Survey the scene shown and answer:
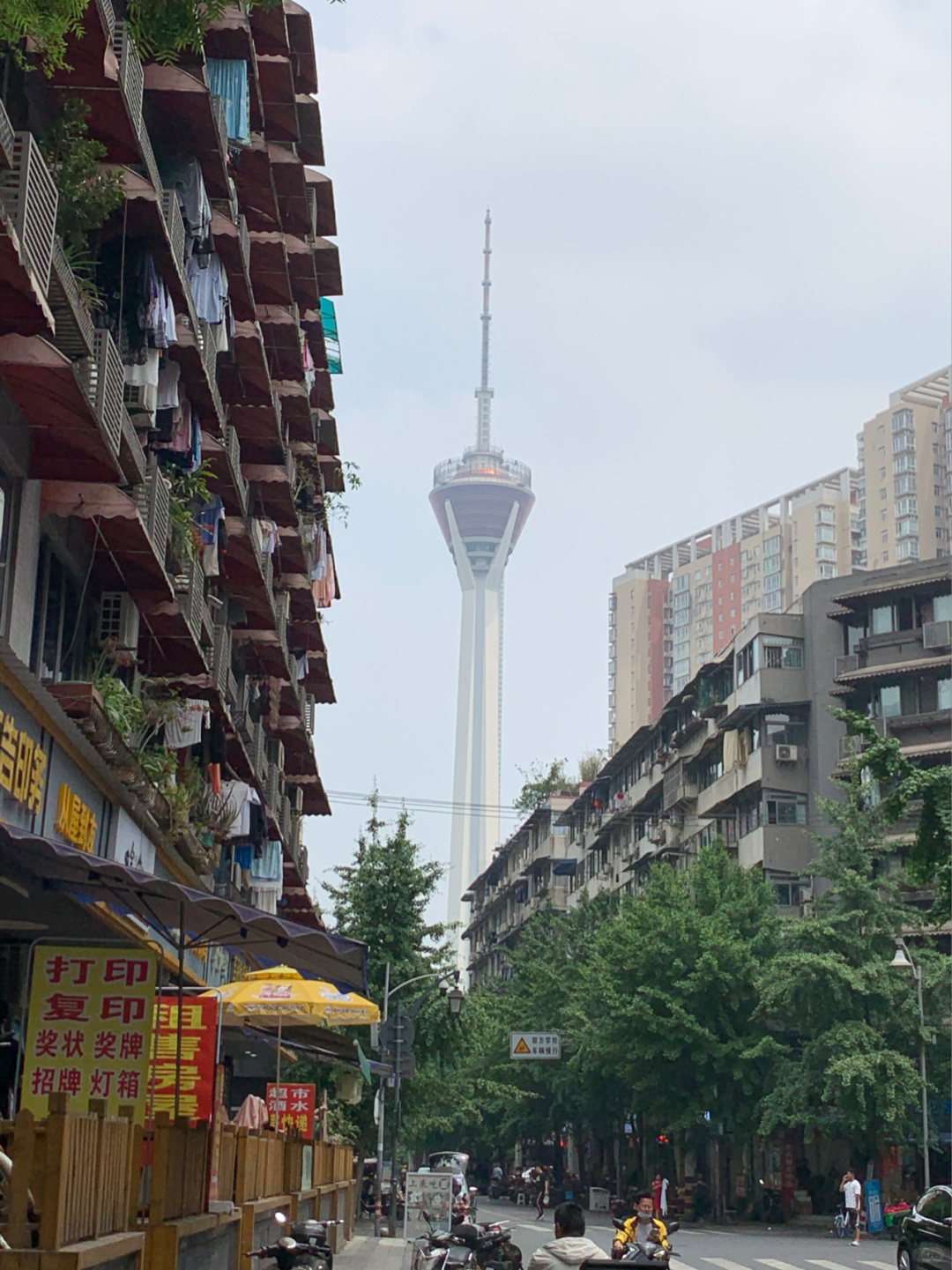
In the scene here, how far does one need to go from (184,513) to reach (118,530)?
2.69m

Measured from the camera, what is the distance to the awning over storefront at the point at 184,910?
421 inches

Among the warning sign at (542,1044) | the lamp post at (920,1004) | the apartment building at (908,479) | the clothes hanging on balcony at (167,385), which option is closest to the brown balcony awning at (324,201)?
the clothes hanging on balcony at (167,385)

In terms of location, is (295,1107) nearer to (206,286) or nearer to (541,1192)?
(206,286)

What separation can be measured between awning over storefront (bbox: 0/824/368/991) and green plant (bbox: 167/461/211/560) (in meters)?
7.88

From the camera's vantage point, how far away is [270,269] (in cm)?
2756

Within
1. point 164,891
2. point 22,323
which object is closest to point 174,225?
point 22,323

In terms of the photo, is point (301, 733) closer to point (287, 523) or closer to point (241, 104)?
point (287, 523)

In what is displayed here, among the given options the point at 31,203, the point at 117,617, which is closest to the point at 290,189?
the point at 117,617

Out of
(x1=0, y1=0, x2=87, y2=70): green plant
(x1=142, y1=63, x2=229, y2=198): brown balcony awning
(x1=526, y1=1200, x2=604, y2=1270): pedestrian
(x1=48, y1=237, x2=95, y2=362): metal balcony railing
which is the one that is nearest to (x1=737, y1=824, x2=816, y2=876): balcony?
(x1=142, y1=63, x2=229, y2=198): brown balcony awning

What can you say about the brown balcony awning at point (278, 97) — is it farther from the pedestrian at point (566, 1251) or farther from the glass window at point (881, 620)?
the glass window at point (881, 620)

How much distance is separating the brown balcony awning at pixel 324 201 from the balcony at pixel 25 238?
2130cm

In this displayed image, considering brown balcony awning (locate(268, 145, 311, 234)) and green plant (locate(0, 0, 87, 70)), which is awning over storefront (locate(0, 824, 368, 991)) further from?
brown balcony awning (locate(268, 145, 311, 234))

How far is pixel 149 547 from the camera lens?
60.7 feet

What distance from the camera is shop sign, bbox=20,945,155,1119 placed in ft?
37.1
